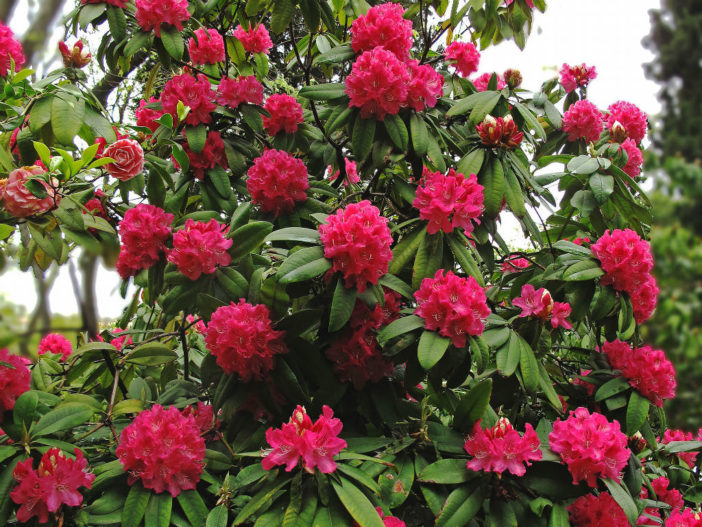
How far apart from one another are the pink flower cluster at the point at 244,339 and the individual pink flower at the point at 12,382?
47 cm

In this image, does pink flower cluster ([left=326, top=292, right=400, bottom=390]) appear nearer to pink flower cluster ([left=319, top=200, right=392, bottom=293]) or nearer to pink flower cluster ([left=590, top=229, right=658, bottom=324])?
pink flower cluster ([left=319, top=200, right=392, bottom=293])

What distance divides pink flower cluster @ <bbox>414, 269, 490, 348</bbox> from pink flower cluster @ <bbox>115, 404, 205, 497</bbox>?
61cm

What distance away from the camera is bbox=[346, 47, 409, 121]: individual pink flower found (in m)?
1.66

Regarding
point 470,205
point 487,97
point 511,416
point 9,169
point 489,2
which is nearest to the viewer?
point 9,169

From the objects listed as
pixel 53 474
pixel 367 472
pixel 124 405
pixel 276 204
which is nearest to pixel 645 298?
pixel 367 472

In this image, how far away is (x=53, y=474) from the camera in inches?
53.1

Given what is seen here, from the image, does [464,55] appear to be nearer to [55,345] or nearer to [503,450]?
[503,450]

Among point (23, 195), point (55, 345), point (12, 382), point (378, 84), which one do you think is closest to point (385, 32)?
point (378, 84)

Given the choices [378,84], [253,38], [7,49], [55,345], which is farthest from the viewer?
[55,345]

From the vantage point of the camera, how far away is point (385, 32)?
5.98 feet

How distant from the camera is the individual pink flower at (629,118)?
229 centimetres

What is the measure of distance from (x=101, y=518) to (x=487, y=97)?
1.56 m

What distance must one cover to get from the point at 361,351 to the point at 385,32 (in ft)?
3.13

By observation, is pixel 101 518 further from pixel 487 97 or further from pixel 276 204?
pixel 487 97
